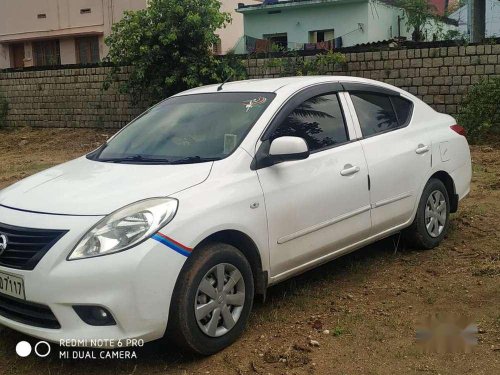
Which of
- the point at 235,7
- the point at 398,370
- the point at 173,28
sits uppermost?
the point at 235,7

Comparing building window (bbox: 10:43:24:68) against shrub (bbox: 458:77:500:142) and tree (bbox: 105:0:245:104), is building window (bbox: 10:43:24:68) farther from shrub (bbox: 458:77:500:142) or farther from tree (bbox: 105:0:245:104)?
shrub (bbox: 458:77:500:142)

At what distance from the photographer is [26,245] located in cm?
316

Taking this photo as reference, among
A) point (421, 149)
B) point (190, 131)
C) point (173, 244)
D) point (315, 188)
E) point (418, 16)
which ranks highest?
point (418, 16)

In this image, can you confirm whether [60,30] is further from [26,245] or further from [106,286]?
[106,286]

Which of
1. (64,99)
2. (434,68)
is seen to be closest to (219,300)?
(434,68)

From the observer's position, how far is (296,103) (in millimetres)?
4191

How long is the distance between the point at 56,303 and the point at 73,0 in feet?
77.4

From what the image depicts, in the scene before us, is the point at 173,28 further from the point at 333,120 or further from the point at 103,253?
the point at 103,253

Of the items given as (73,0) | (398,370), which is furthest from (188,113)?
(73,0)

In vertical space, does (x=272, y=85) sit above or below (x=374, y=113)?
above

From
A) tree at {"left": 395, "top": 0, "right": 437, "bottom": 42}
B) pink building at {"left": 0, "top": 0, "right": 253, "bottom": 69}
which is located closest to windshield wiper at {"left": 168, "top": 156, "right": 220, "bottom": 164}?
tree at {"left": 395, "top": 0, "right": 437, "bottom": 42}

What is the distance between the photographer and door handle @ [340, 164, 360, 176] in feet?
13.8

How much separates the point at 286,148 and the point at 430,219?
6.75ft

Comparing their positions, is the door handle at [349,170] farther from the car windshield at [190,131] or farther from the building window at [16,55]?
the building window at [16,55]
